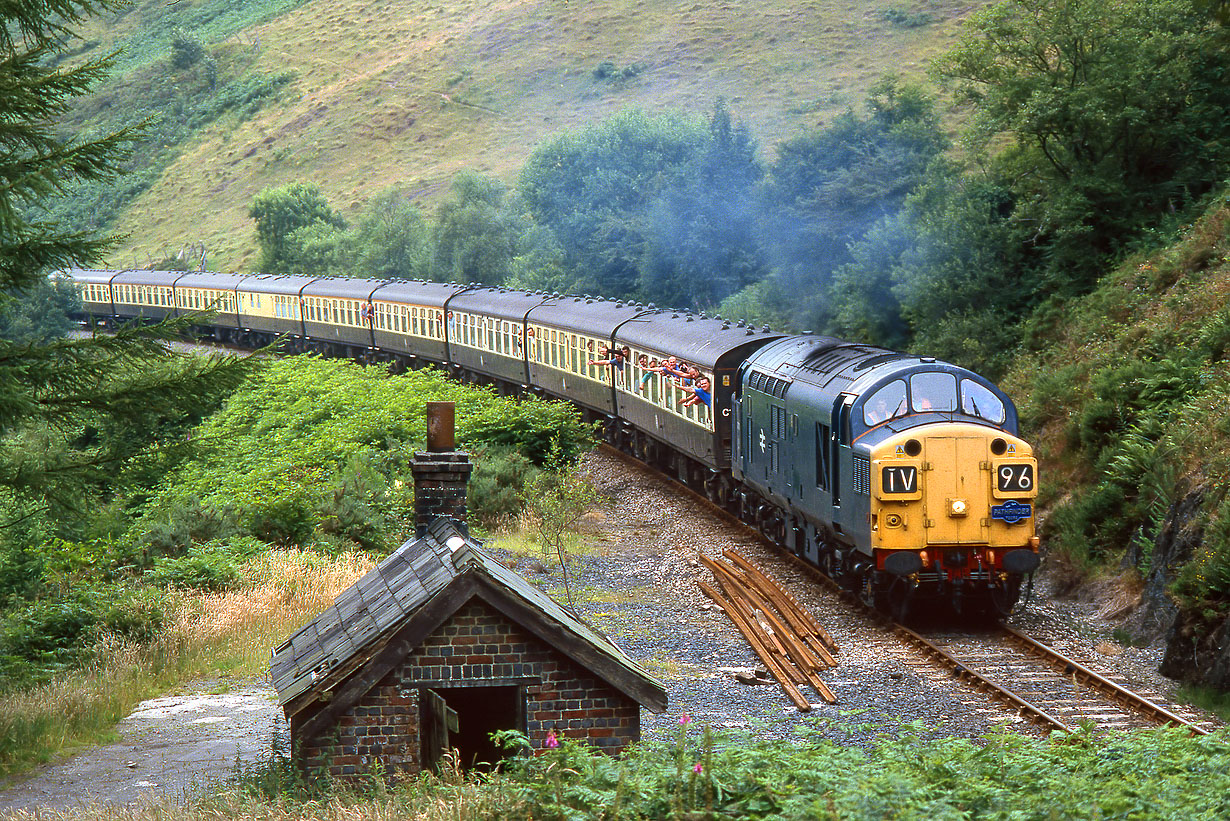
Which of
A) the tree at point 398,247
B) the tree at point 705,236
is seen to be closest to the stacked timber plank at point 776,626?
the tree at point 705,236

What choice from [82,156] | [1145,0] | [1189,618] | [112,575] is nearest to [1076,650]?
[1189,618]

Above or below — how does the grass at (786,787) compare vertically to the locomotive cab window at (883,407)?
below

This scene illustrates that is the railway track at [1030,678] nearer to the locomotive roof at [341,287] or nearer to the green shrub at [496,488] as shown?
the green shrub at [496,488]

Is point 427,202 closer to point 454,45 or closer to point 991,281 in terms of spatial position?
point 454,45

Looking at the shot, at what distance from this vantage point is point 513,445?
93.7 ft

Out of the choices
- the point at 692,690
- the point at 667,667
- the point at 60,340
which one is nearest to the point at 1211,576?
the point at 692,690

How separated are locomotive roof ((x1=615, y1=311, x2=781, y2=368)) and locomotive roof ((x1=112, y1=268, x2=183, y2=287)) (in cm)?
4082

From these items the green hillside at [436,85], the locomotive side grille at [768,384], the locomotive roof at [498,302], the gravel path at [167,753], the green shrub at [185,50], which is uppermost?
the green shrub at [185,50]

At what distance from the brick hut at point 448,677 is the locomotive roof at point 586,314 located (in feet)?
69.2

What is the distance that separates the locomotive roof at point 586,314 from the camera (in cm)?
3069

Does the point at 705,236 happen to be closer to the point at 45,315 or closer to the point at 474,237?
the point at 474,237

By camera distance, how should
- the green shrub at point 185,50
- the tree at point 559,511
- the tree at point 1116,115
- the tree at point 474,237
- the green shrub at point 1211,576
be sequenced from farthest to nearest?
the green shrub at point 185,50 < the tree at point 474,237 < the tree at point 1116,115 < the tree at point 559,511 < the green shrub at point 1211,576

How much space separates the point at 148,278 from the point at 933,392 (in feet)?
187

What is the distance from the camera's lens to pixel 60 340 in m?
13.3
